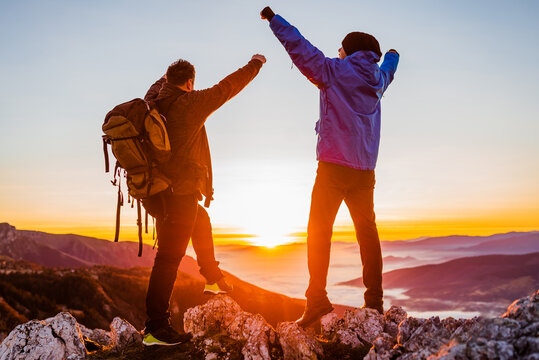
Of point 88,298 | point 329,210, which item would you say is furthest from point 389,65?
point 88,298

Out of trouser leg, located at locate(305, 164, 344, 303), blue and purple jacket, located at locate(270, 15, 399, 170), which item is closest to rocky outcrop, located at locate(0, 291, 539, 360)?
trouser leg, located at locate(305, 164, 344, 303)

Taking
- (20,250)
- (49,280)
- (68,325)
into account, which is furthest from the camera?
(20,250)

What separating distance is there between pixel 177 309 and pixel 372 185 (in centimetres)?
2447

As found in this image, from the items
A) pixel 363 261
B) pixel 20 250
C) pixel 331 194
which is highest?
pixel 331 194

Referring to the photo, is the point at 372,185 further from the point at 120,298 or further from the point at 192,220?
the point at 120,298

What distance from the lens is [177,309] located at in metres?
27.3

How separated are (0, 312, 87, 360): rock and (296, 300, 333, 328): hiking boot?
3.36 m

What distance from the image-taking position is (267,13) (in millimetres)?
5457

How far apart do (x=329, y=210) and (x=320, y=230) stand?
32 centimetres

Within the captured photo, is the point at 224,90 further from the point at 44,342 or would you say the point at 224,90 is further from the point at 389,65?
the point at 44,342

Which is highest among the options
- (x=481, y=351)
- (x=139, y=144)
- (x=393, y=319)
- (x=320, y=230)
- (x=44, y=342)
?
(x=139, y=144)

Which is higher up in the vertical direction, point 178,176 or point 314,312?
point 178,176

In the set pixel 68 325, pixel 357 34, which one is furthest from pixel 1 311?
pixel 357 34

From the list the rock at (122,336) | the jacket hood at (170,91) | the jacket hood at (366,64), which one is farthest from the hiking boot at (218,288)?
the jacket hood at (366,64)
